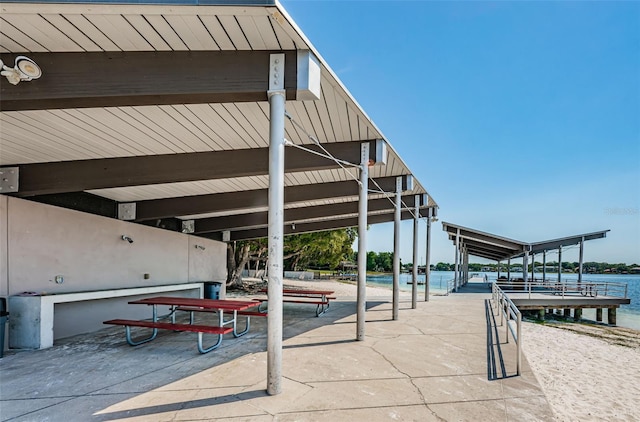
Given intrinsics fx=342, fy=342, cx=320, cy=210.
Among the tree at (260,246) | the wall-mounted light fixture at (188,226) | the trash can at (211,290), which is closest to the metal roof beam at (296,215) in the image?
the wall-mounted light fixture at (188,226)

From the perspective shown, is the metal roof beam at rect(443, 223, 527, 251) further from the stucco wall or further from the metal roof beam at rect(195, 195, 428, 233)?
the stucco wall

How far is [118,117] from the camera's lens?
408cm

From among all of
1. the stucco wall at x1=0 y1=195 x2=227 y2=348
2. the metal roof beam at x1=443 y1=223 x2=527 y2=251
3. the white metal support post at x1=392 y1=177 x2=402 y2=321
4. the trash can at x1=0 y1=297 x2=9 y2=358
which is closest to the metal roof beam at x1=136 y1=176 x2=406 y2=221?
the white metal support post at x1=392 y1=177 x2=402 y2=321

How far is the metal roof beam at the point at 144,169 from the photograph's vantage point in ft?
17.1

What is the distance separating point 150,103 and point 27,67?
97cm

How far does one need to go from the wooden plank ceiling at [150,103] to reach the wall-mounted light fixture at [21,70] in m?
0.11

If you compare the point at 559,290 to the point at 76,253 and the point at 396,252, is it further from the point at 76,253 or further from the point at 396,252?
the point at 76,253

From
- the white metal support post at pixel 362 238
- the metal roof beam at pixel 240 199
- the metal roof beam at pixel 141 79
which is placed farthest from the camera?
the metal roof beam at pixel 240 199

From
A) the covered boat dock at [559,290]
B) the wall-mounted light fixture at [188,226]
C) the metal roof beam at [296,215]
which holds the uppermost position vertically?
the metal roof beam at [296,215]

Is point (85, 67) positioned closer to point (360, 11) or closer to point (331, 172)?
point (331, 172)

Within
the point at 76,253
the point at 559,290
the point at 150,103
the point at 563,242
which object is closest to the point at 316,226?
the point at 76,253

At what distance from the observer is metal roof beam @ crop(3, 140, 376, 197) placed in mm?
5207

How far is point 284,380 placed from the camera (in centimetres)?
366

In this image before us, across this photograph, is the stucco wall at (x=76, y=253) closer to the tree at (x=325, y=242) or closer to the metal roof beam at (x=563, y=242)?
the tree at (x=325, y=242)
